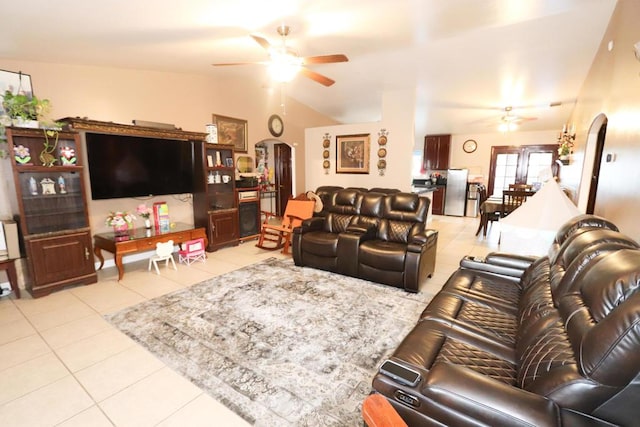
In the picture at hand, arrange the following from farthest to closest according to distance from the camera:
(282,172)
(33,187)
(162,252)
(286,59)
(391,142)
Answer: (282,172), (391,142), (162,252), (33,187), (286,59)

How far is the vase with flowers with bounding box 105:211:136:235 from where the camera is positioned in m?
3.72

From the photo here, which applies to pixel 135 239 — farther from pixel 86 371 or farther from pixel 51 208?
pixel 86 371

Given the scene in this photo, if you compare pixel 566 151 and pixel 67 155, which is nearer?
pixel 67 155

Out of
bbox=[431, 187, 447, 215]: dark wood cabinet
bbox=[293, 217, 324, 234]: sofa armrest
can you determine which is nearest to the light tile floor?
bbox=[293, 217, 324, 234]: sofa armrest

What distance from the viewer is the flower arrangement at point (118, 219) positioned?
3.72 meters

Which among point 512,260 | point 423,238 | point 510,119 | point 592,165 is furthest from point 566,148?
point 512,260

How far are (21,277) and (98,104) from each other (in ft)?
7.41

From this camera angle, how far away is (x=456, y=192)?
8383 millimetres

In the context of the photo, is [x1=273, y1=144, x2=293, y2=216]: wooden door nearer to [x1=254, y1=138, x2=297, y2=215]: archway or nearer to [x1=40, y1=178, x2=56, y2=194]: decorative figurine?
[x1=254, y1=138, x2=297, y2=215]: archway

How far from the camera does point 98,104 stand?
12.4 ft

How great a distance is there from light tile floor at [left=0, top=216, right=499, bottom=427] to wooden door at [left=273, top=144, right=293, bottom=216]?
182 inches

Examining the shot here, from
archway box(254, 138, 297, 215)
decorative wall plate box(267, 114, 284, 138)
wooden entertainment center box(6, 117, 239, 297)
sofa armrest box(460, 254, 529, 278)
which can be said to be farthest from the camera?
archway box(254, 138, 297, 215)

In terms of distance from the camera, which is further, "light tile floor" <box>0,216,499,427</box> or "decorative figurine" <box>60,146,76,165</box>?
"decorative figurine" <box>60,146,76,165</box>

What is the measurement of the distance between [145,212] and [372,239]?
314cm
